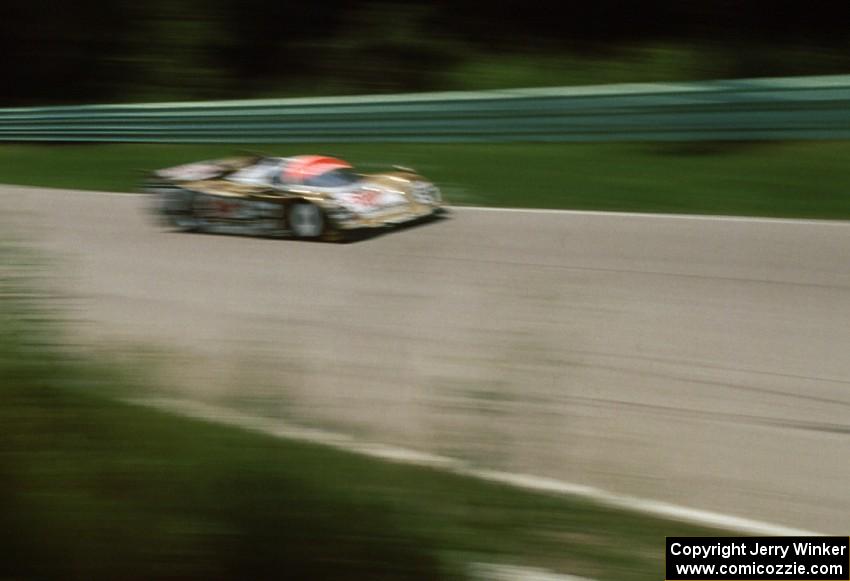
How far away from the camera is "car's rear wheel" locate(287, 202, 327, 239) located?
11547 millimetres

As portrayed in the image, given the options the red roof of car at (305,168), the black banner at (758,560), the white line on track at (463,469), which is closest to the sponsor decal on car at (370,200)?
the red roof of car at (305,168)

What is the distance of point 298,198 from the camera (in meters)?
11.7

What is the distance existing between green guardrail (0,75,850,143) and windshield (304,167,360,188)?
3.07m

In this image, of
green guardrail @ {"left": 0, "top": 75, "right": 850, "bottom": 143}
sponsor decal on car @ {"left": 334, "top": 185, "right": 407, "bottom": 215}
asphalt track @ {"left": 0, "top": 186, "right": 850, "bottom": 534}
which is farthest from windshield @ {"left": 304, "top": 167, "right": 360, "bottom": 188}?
green guardrail @ {"left": 0, "top": 75, "right": 850, "bottom": 143}

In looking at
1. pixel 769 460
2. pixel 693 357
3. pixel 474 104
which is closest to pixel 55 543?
pixel 769 460

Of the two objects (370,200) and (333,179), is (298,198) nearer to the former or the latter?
(333,179)

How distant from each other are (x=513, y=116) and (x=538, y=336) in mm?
10293

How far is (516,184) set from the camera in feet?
42.8

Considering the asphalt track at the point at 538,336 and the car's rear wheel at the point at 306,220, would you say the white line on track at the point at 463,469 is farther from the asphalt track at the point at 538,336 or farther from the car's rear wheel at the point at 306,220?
the car's rear wheel at the point at 306,220

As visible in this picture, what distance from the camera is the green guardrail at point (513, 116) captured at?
479 inches

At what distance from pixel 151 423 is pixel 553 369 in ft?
4.56

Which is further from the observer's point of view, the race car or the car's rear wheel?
the car's rear wheel

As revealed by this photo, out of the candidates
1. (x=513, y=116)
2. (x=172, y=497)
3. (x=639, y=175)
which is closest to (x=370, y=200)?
(x=639, y=175)

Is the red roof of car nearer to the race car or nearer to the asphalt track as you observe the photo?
the race car
